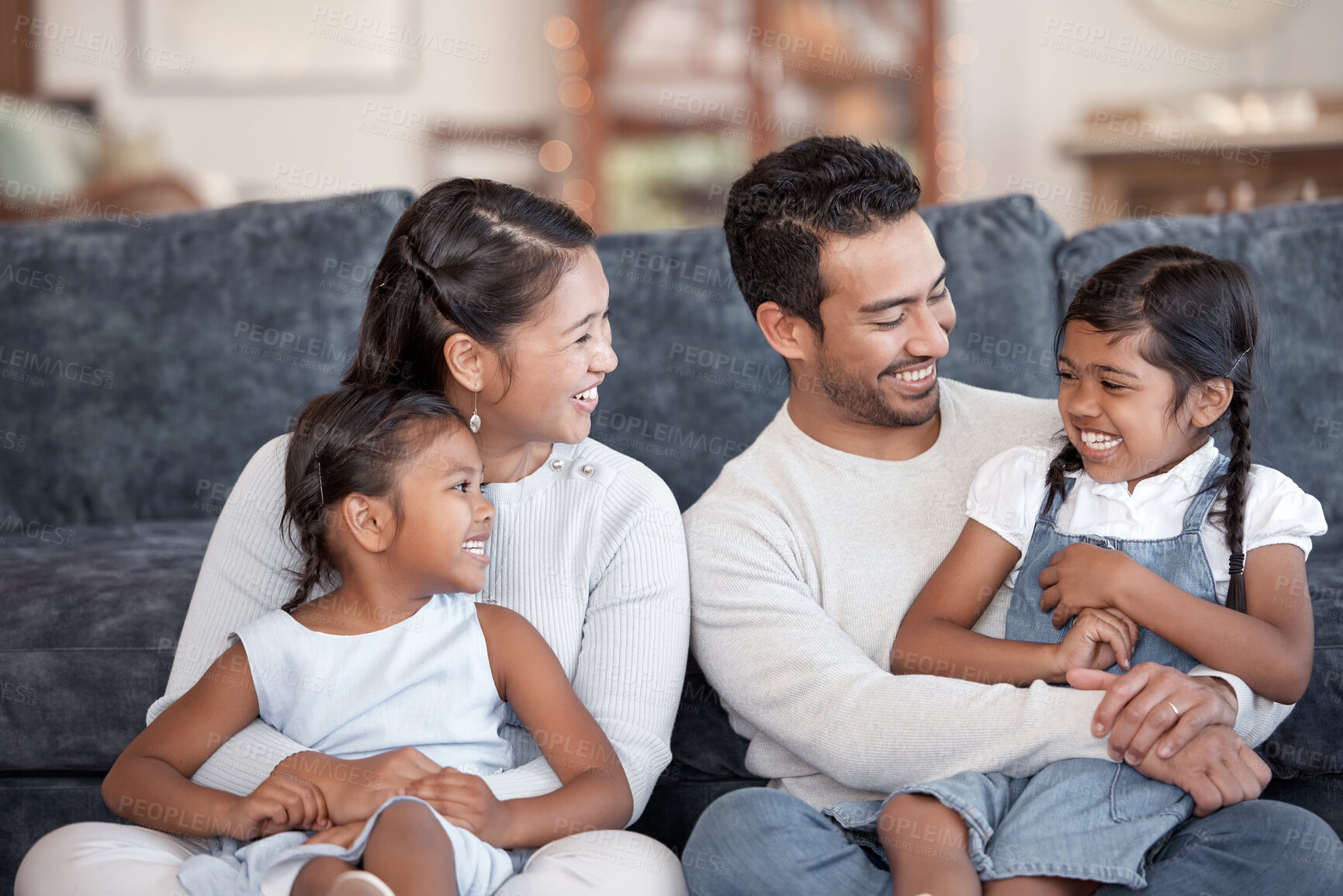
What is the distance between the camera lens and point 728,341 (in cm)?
192

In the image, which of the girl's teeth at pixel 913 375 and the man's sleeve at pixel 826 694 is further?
the girl's teeth at pixel 913 375

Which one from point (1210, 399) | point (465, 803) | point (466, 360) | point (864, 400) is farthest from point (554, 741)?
point (1210, 399)

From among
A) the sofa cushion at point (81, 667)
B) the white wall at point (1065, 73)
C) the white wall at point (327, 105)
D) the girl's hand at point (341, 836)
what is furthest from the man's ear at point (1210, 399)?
the white wall at point (327, 105)

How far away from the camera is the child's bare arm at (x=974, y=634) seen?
1216 millimetres

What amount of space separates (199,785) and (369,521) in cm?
30

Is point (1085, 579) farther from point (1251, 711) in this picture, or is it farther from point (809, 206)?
point (809, 206)

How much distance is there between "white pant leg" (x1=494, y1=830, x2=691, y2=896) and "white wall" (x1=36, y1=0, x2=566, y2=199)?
4410 millimetres

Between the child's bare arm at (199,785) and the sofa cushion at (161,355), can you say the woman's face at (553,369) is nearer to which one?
the child's bare arm at (199,785)

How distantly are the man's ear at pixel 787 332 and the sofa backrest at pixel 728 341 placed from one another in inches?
15.3

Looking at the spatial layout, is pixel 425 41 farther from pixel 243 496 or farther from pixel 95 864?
pixel 95 864

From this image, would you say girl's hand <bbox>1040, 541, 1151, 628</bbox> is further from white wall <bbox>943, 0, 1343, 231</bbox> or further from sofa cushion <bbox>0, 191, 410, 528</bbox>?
white wall <bbox>943, 0, 1343, 231</bbox>

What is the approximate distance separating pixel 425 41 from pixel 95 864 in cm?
474

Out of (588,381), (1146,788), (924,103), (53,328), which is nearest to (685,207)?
(924,103)

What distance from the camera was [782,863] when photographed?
112cm
